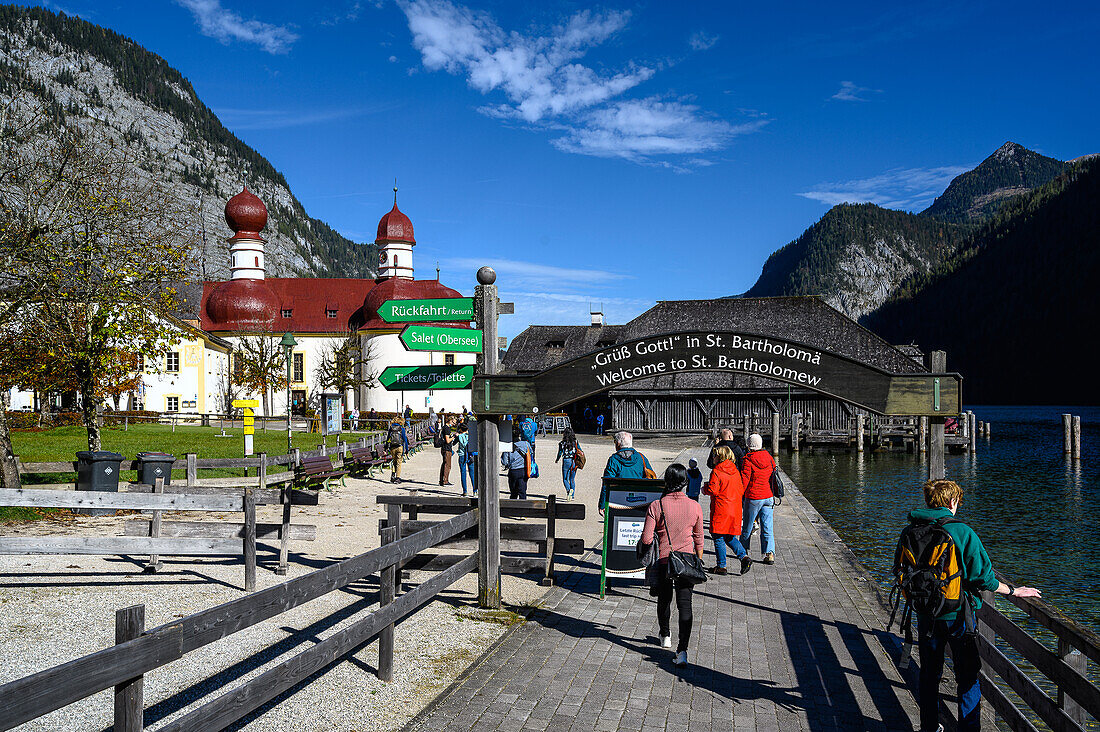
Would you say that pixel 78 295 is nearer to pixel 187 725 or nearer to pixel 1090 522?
pixel 187 725

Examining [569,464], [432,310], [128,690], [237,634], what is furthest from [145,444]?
[128,690]

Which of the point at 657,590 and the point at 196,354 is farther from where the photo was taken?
the point at 196,354

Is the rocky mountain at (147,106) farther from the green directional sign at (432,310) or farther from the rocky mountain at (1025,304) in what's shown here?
the green directional sign at (432,310)

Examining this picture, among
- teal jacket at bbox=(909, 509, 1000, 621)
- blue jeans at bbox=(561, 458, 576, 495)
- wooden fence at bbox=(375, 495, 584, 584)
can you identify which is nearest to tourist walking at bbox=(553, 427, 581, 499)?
blue jeans at bbox=(561, 458, 576, 495)

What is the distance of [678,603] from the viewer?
6977mm

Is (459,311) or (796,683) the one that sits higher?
(459,311)

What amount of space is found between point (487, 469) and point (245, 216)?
226 ft

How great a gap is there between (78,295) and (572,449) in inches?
460

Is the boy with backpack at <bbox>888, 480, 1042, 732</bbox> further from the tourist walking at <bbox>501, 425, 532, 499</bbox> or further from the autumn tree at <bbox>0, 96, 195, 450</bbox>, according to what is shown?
the autumn tree at <bbox>0, 96, 195, 450</bbox>

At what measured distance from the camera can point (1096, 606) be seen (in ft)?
39.8

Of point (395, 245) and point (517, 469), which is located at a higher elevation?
point (395, 245)

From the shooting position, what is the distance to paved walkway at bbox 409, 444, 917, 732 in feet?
18.2

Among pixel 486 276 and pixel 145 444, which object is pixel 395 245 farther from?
pixel 486 276

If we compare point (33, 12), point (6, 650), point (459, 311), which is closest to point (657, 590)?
point (459, 311)
